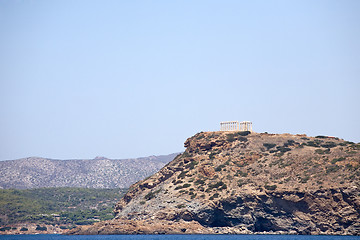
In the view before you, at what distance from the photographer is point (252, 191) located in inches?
4589

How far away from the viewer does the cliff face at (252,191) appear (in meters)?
109

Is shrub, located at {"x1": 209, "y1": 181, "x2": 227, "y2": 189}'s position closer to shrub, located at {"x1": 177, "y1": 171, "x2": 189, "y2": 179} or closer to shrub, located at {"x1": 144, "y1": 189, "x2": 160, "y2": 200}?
shrub, located at {"x1": 177, "y1": 171, "x2": 189, "y2": 179}

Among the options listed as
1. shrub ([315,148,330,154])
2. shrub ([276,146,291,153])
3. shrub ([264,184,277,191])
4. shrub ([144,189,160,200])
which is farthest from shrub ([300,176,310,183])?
shrub ([144,189,160,200])

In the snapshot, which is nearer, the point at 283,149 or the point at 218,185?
the point at 218,185

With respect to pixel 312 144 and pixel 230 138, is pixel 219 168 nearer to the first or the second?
pixel 230 138

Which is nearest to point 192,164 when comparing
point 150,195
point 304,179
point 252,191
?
point 150,195

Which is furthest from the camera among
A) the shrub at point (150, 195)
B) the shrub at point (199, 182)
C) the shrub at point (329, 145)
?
the shrub at point (329, 145)

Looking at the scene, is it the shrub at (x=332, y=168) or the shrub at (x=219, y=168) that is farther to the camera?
the shrub at (x=219, y=168)

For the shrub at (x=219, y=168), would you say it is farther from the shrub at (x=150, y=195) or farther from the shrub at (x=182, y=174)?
the shrub at (x=150, y=195)

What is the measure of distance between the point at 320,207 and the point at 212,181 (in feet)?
86.4

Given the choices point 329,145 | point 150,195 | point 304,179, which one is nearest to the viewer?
point 304,179

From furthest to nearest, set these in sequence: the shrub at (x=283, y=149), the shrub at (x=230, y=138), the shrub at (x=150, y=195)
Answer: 1. the shrub at (x=230, y=138)
2. the shrub at (x=283, y=149)
3. the shrub at (x=150, y=195)

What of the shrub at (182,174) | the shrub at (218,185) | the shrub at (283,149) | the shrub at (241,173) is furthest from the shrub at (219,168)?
the shrub at (283,149)

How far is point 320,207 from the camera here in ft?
→ 356
